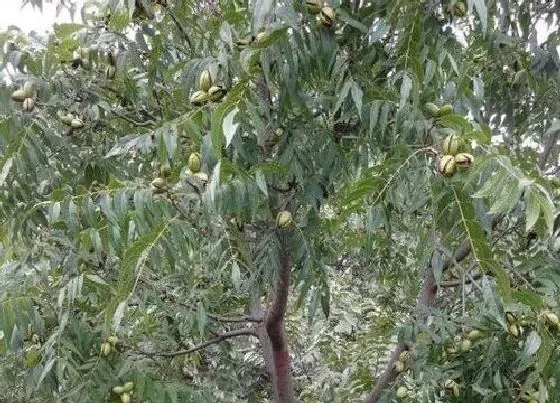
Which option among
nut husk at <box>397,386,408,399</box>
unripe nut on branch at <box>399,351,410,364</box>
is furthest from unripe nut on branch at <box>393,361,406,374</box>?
nut husk at <box>397,386,408,399</box>

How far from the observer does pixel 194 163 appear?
154 cm

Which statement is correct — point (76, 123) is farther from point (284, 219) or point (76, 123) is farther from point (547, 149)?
point (547, 149)

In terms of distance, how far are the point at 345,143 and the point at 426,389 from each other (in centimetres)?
82

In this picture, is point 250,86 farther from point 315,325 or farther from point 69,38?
point 315,325

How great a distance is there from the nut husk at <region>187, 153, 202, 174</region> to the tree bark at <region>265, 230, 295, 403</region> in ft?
1.98

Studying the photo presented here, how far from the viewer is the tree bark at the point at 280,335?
220cm

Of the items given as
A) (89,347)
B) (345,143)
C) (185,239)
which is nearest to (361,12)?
(345,143)

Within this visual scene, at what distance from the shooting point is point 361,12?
1.59 metres

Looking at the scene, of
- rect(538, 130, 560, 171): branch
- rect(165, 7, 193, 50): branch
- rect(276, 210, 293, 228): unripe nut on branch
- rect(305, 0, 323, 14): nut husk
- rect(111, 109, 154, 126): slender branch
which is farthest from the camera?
rect(538, 130, 560, 171): branch

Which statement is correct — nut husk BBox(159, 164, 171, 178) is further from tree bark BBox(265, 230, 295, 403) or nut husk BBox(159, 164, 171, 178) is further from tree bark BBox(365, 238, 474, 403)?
tree bark BBox(365, 238, 474, 403)

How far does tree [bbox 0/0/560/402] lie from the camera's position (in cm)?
139

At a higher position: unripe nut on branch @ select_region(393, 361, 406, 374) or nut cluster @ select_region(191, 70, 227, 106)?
nut cluster @ select_region(191, 70, 227, 106)

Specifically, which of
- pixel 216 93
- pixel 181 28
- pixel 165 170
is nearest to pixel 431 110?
pixel 216 93

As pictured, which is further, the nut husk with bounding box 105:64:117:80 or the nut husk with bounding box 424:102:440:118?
the nut husk with bounding box 105:64:117:80
